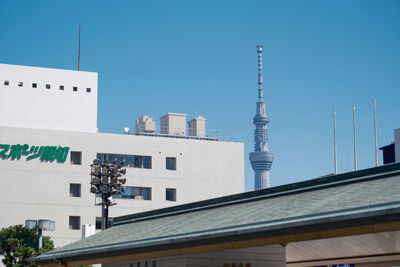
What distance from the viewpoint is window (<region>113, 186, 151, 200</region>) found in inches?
3120

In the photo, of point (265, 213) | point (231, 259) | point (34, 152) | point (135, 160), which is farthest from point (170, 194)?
point (265, 213)

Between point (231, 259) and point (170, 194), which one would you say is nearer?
point (231, 259)

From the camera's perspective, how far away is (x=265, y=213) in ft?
67.1

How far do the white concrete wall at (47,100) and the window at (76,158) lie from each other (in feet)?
13.0

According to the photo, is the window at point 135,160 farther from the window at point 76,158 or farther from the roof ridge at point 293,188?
the roof ridge at point 293,188

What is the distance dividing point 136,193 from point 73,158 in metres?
7.90

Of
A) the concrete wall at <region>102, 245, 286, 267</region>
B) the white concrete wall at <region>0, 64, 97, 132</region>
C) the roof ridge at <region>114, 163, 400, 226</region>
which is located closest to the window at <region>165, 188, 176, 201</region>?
the white concrete wall at <region>0, 64, 97, 132</region>

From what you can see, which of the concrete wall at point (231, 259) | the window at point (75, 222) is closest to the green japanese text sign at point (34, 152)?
the window at point (75, 222)

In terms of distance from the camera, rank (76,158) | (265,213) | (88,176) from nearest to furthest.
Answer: (265,213) → (88,176) → (76,158)

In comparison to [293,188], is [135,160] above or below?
above

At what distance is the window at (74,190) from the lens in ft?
252

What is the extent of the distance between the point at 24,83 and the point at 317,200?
2549 inches

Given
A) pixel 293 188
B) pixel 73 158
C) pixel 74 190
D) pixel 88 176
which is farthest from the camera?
pixel 73 158

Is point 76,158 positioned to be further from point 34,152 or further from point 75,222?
point 75,222
